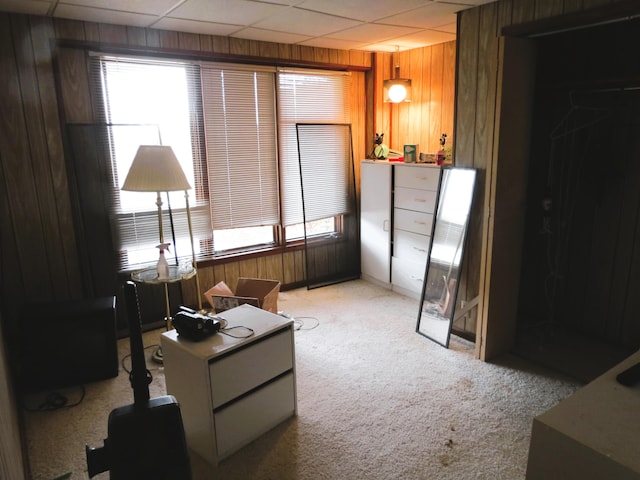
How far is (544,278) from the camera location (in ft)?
11.9

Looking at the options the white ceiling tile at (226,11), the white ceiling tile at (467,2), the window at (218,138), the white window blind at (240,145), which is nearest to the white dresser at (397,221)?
the window at (218,138)

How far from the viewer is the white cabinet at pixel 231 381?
6.83ft

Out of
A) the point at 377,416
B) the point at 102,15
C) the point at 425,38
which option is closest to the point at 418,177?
the point at 425,38

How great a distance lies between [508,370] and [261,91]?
3.03 m

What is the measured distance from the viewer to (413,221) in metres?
4.05

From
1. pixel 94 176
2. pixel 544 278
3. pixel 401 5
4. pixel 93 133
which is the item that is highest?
pixel 401 5

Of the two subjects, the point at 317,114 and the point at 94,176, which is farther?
the point at 317,114

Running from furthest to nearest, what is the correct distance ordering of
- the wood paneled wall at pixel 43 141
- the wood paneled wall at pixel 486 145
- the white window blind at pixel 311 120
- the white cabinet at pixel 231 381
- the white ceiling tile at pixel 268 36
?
the white window blind at pixel 311 120, the white ceiling tile at pixel 268 36, the wood paneled wall at pixel 43 141, the wood paneled wall at pixel 486 145, the white cabinet at pixel 231 381

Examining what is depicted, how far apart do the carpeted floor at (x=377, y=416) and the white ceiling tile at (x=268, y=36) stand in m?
2.43

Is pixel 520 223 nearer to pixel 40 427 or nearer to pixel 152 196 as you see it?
pixel 152 196

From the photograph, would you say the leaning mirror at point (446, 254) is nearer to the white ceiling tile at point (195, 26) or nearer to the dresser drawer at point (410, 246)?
the dresser drawer at point (410, 246)

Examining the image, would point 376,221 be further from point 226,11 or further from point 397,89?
point 226,11

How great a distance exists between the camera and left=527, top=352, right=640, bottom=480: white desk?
1343 mm

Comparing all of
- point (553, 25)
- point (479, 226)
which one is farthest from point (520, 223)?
point (553, 25)
